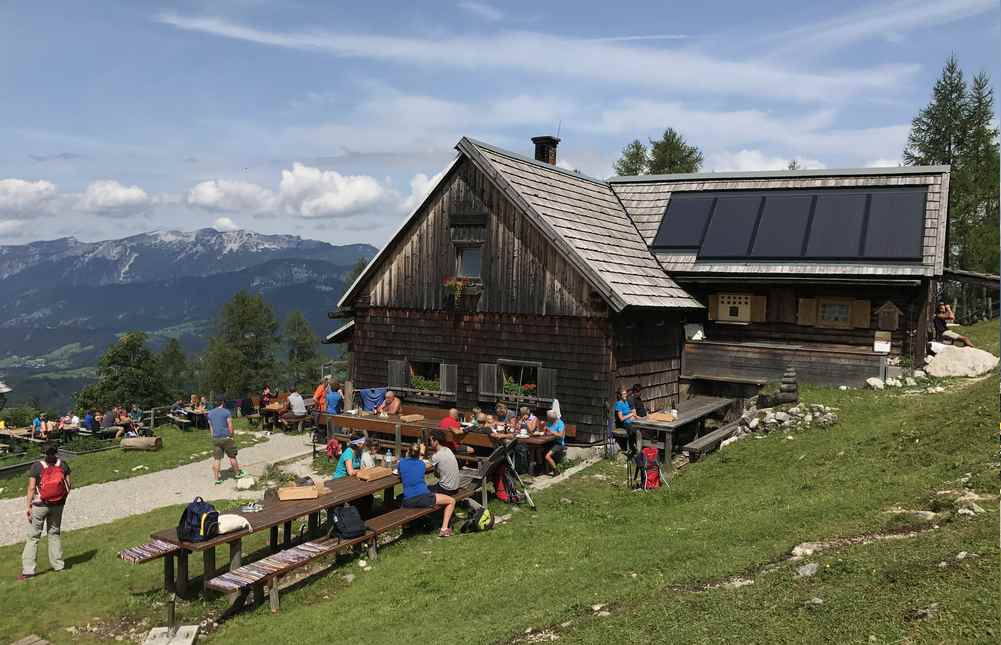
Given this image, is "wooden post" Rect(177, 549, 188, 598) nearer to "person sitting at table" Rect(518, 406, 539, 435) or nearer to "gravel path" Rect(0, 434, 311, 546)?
"gravel path" Rect(0, 434, 311, 546)

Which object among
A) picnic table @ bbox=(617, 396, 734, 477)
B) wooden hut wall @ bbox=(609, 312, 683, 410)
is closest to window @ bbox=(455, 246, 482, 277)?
wooden hut wall @ bbox=(609, 312, 683, 410)

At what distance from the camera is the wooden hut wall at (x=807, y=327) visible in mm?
19734

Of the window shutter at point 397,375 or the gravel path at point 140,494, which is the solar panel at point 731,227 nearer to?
the window shutter at point 397,375

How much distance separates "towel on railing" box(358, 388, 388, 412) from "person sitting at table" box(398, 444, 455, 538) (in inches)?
345

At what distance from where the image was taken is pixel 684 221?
23.5m

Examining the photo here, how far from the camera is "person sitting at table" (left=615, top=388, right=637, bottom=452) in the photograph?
17781mm

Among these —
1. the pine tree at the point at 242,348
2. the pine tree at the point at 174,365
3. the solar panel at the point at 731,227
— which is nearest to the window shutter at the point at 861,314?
the solar panel at the point at 731,227

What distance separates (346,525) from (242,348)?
83.7 metres

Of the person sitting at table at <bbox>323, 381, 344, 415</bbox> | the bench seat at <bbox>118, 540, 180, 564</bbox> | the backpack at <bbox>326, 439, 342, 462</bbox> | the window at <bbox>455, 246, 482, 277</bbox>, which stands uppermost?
the window at <bbox>455, 246, 482, 277</bbox>

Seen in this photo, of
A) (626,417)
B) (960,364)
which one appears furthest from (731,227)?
(626,417)

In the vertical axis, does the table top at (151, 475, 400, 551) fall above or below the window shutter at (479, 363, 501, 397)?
below

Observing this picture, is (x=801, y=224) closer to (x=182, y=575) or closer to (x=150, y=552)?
(x=182, y=575)

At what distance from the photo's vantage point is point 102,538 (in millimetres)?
14305

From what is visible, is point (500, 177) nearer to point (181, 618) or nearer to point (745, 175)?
point (745, 175)
